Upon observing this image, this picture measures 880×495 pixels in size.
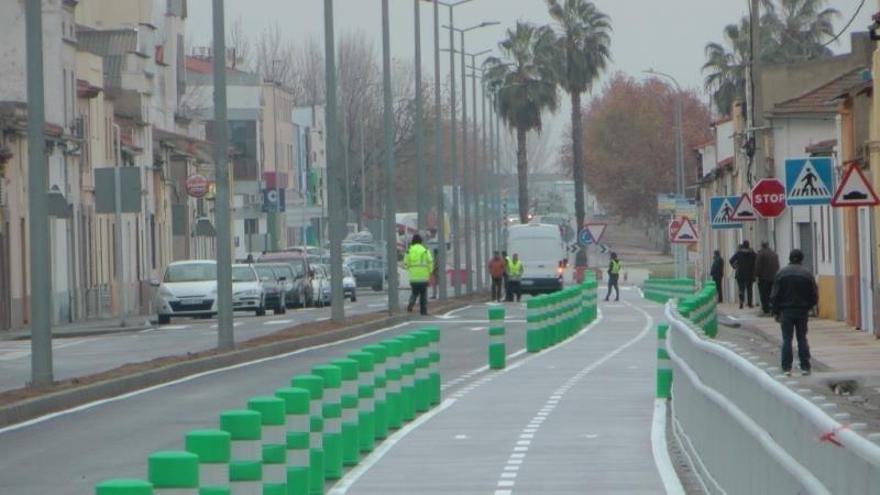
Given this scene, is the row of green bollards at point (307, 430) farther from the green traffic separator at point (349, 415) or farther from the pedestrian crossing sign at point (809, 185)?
the pedestrian crossing sign at point (809, 185)

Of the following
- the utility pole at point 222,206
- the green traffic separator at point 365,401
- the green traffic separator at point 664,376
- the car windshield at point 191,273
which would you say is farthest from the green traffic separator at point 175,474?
the car windshield at point 191,273

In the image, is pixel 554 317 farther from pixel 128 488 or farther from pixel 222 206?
pixel 128 488

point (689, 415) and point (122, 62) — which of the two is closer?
point (689, 415)

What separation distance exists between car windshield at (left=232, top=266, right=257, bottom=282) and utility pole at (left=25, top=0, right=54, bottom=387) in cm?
3431

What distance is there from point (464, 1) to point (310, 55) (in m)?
65.6

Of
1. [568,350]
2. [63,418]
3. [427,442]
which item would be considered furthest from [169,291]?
[427,442]

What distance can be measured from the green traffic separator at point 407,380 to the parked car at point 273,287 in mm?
38887

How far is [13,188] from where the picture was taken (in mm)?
59031

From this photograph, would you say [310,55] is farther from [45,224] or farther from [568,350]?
[45,224]

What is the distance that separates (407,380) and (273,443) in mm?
9826

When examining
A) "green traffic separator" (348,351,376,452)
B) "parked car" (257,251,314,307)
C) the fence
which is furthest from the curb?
the fence

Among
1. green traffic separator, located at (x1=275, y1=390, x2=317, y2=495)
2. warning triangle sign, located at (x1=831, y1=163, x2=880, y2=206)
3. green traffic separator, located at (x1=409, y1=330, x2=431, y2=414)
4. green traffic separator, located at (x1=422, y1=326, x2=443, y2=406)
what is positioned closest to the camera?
green traffic separator, located at (x1=275, y1=390, x2=317, y2=495)

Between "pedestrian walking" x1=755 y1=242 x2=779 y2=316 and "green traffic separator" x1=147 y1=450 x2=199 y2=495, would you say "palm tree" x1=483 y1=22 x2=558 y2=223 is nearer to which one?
"pedestrian walking" x1=755 y1=242 x2=779 y2=316

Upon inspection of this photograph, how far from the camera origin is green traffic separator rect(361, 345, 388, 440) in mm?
20000
